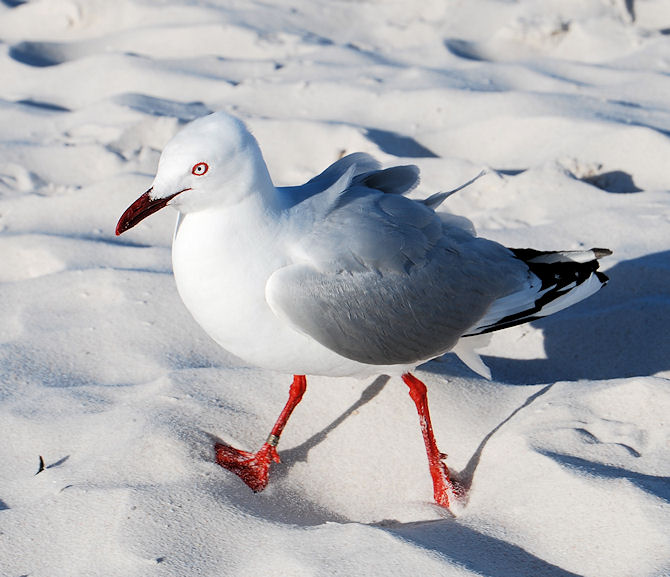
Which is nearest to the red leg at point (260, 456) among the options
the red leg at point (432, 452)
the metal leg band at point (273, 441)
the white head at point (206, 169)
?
the metal leg band at point (273, 441)

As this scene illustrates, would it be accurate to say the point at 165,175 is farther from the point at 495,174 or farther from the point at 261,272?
the point at 495,174

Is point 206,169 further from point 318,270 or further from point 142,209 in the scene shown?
point 318,270

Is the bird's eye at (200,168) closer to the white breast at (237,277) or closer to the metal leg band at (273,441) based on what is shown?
the white breast at (237,277)

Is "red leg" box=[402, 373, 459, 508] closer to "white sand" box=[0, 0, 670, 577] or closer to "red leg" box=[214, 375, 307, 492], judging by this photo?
"white sand" box=[0, 0, 670, 577]

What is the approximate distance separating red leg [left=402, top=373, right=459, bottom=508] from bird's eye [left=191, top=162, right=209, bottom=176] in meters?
0.91

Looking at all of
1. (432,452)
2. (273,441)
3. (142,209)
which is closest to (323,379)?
(273,441)

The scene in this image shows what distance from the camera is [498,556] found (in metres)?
2.14

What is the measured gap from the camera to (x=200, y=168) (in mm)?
2348

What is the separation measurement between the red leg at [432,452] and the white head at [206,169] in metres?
0.81

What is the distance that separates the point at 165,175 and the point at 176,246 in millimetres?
232

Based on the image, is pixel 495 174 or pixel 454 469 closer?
pixel 454 469

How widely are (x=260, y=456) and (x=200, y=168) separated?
0.91m

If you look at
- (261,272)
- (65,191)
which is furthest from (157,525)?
(65,191)

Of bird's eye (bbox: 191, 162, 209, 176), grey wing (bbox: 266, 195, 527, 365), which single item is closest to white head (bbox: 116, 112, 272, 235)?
bird's eye (bbox: 191, 162, 209, 176)
